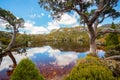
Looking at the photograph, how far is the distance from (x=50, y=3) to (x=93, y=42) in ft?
21.2

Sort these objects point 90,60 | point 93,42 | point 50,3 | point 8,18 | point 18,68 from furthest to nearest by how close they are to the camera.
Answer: point 8,18
point 50,3
point 93,42
point 90,60
point 18,68

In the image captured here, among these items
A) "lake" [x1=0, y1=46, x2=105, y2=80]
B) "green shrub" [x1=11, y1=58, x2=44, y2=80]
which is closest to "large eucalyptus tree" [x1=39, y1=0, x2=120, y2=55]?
"lake" [x1=0, y1=46, x2=105, y2=80]

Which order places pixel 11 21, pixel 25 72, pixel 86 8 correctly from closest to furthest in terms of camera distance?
pixel 25 72
pixel 86 8
pixel 11 21

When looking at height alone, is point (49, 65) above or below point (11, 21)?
below

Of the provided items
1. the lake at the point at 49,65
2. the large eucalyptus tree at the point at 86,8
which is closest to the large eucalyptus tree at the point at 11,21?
the lake at the point at 49,65

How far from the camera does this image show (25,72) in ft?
23.2

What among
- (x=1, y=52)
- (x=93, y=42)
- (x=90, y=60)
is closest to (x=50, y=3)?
(x=93, y=42)

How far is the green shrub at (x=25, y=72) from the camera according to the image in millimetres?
7008

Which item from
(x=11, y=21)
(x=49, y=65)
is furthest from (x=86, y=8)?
(x=11, y=21)

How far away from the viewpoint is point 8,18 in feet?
137

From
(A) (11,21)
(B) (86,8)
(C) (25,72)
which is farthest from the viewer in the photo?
(A) (11,21)

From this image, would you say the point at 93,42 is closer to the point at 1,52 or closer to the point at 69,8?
the point at 69,8

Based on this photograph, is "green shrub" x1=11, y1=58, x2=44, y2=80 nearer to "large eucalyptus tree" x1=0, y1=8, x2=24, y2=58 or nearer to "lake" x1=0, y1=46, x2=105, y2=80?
"lake" x1=0, y1=46, x2=105, y2=80

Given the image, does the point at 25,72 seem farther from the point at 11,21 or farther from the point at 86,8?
the point at 11,21
